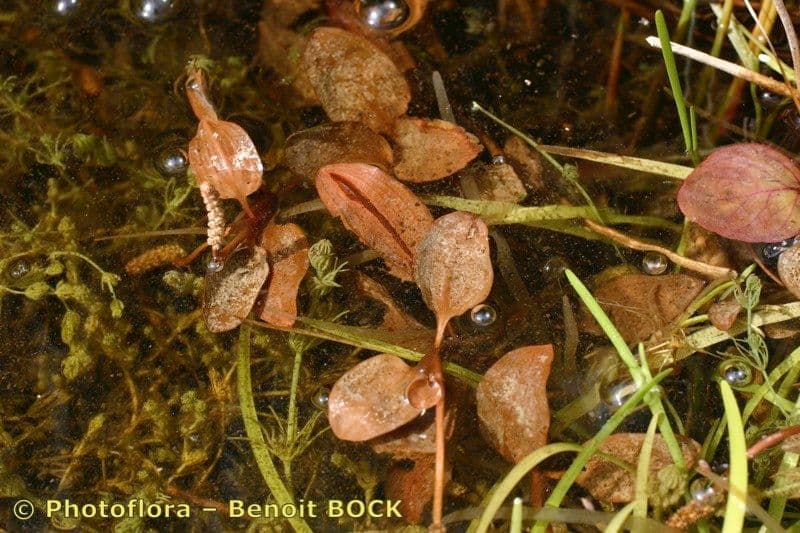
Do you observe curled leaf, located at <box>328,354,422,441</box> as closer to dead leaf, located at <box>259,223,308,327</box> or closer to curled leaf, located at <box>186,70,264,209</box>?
dead leaf, located at <box>259,223,308,327</box>

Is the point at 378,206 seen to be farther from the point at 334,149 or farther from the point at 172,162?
the point at 172,162

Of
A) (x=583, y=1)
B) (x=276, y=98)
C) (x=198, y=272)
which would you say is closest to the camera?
(x=198, y=272)

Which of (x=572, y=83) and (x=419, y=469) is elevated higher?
(x=572, y=83)

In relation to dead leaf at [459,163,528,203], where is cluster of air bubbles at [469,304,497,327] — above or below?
below

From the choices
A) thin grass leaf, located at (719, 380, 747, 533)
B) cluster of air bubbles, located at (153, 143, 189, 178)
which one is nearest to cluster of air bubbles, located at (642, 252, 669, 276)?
thin grass leaf, located at (719, 380, 747, 533)

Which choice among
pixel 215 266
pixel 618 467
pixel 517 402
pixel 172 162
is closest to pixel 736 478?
pixel 618 467

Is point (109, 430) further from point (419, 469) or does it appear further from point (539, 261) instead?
point (539, 261)

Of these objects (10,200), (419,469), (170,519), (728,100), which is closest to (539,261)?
(419,469)
